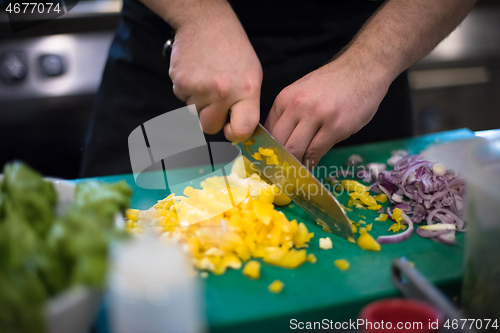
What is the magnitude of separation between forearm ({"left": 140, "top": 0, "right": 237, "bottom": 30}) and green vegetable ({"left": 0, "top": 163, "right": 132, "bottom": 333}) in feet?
2.50

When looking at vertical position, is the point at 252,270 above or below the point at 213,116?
below

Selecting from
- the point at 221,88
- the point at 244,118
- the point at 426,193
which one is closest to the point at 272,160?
the point at 244,118

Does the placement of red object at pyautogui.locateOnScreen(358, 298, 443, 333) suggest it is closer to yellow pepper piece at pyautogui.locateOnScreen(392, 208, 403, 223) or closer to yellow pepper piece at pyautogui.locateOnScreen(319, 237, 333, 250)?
yellow pepper piece at pyautogui.locateOnScreen(319, 237, 333, 250)

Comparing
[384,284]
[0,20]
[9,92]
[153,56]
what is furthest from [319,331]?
[0,20]

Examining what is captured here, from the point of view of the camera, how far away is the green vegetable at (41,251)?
1.75ft

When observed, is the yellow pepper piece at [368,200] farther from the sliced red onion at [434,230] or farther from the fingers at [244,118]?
the fingers at [244,118]

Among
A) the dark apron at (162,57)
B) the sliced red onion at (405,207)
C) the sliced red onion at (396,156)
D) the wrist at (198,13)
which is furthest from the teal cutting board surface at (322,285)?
→ the dark apron at (162,57)

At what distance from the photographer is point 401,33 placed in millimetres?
1363

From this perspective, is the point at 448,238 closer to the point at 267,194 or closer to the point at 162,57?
the point at 267,194

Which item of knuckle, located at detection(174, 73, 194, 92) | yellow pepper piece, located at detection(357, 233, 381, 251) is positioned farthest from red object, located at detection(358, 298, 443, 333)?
knuckle, located at detection(174, 73, 194, 92)

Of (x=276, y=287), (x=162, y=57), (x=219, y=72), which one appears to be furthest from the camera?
(x=162, y=57)

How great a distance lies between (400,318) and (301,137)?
0.70 m

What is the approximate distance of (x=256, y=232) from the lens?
38.5 inches

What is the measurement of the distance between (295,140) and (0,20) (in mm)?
2051
